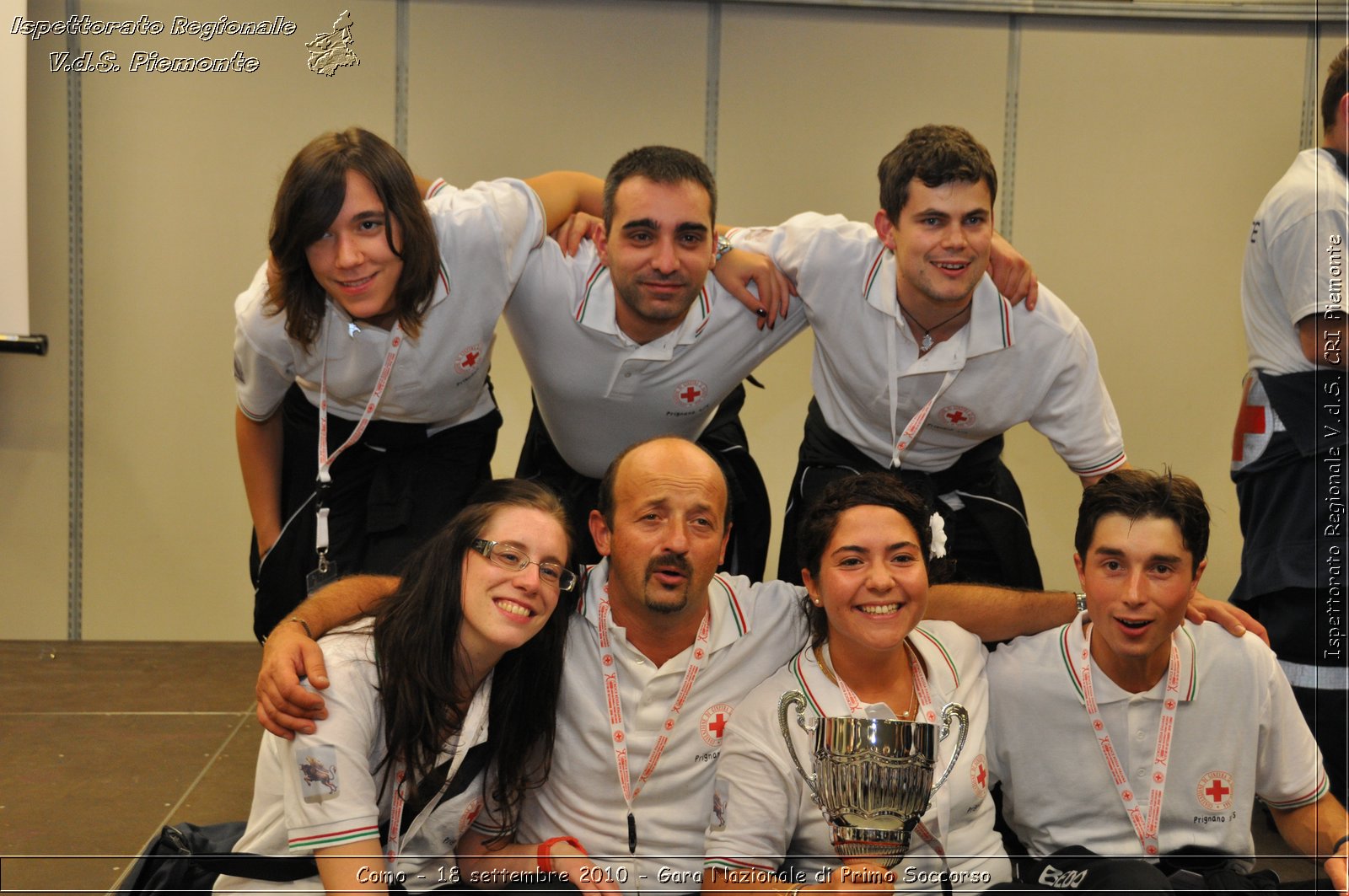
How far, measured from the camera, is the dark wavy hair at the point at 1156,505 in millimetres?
2084

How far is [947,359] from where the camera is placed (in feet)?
8.51

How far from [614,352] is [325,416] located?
2.33 ft

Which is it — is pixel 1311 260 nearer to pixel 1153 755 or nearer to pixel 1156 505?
pixel 1156 505

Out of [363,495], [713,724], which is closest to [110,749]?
[363,495]

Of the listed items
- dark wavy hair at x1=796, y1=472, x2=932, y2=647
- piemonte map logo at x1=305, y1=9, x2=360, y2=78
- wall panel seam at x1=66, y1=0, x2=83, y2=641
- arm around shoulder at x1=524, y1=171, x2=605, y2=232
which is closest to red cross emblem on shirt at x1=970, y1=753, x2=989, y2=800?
dark wavy hair at x1=796, y1=472, x2=932, y2=647

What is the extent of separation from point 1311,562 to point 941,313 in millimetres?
1059

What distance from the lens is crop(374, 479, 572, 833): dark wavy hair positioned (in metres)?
1.84

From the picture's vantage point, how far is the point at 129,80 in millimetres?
3393

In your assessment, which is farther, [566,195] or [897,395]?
[566,195]

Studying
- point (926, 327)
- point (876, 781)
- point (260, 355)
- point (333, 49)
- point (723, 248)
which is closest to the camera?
point (876, 781)

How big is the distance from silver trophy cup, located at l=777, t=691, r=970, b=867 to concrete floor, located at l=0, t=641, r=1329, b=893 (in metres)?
1.00

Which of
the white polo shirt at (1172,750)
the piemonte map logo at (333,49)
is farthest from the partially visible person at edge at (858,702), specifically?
the piemonte map logo at (333,49)

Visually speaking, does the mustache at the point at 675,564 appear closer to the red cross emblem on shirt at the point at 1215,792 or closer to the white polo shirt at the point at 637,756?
the white polo shirt at the point at 637,756

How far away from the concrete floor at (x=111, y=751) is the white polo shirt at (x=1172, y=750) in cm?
27
